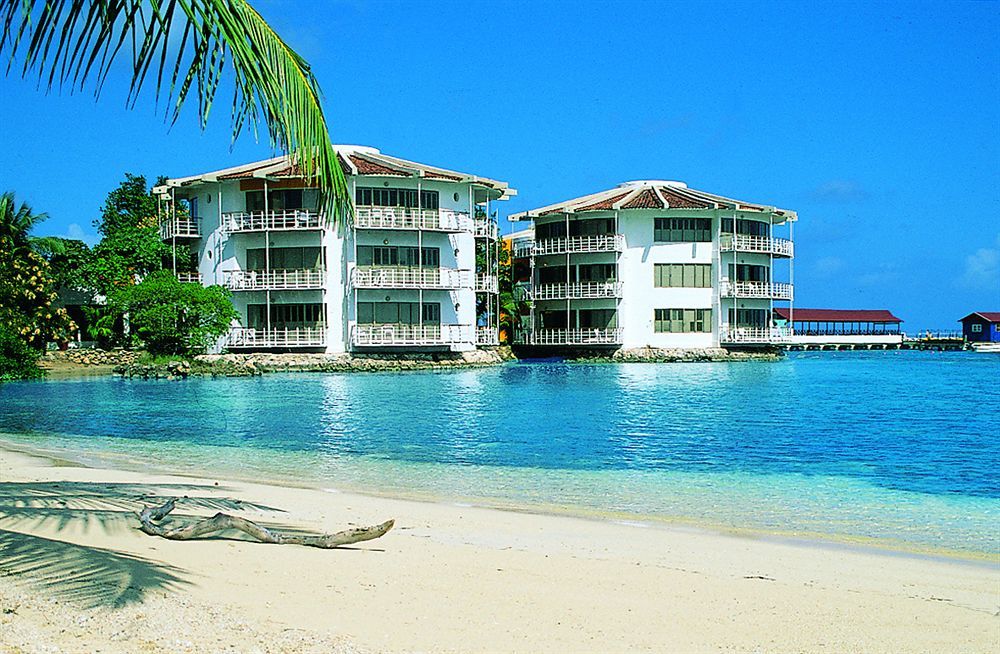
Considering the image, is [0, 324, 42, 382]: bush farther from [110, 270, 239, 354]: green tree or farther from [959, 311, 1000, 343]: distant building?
[959, 311, 1000, 343]: distant building

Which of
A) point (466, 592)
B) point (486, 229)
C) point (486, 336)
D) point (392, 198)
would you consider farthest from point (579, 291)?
point (466, 592)

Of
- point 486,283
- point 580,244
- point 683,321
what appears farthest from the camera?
point 580,244

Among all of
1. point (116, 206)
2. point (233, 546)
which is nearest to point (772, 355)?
point (116, 206)

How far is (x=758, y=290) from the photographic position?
60844mm

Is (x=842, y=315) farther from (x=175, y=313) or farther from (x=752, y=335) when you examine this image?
(x=175, y=313)

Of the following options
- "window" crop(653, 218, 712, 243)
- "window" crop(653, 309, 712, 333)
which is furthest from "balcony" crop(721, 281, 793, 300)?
"window" crop(653, 218, 712, 243)

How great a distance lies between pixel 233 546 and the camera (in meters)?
7.41

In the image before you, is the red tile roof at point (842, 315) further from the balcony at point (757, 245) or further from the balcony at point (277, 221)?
the balcony at point (277, 221)

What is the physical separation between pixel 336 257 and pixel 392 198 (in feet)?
12.8

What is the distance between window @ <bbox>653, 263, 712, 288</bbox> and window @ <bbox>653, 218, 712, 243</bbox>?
1.46 m

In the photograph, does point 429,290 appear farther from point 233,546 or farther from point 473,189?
point 233,546

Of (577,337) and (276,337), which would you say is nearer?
(276,337)

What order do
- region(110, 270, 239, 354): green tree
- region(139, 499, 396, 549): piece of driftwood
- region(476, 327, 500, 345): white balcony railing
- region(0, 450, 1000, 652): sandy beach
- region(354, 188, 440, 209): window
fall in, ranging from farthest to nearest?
region(476, 327, 500, 345): white balcony railing → region(354, 188, 440, 209): window → region(110, 270, 239, 354): green tree → region(139, 499, 396, 549): piece of driftwood → region(0, 450, 1000, 652): sandy beach

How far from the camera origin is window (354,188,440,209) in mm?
48719
